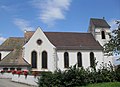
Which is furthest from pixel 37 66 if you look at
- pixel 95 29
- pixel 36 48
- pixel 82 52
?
pixel 95 29

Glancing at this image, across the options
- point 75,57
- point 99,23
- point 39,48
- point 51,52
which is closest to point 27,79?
point 51,52

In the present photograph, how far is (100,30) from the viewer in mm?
54781

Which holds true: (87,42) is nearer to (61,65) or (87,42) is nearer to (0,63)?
(61,65)

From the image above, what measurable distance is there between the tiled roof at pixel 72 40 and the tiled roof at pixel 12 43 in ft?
12.9

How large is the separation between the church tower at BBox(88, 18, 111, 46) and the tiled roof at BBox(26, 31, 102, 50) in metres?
1.51

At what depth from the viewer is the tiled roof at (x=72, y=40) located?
4897 centimetres

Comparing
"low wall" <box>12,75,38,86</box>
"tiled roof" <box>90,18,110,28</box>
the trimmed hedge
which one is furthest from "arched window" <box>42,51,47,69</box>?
the trimmed hedge

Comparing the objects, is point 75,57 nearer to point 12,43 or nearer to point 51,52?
point 51,52

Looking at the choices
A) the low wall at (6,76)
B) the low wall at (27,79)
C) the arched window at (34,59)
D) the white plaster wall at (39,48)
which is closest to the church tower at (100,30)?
the white plaster wall at (39,48)

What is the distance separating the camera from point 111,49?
2211 centimetres

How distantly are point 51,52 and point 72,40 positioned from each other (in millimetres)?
7450

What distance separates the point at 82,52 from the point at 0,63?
18.0 m

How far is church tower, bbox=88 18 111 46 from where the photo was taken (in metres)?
53.9

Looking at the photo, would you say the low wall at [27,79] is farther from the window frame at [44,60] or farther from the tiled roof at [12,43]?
the tiled roof at [12,43]
